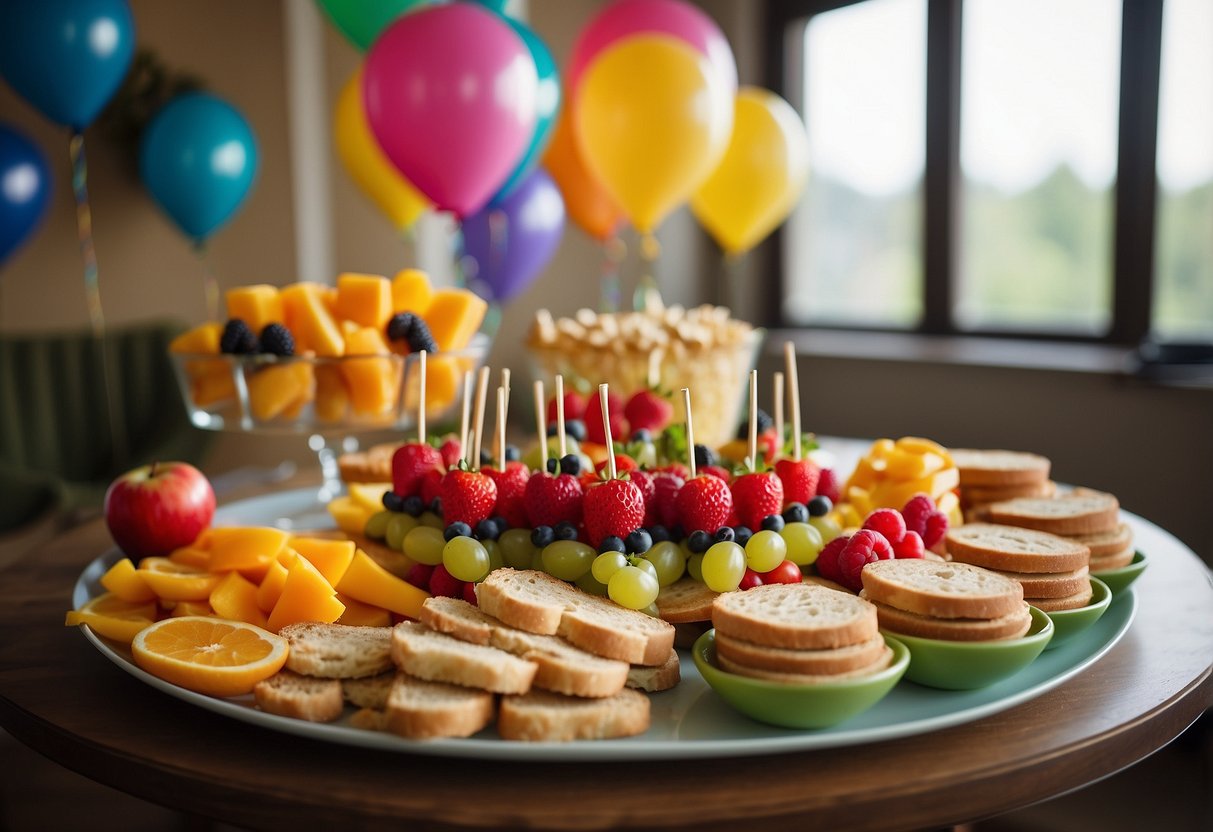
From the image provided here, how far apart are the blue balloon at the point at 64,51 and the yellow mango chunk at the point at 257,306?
5.70 ft

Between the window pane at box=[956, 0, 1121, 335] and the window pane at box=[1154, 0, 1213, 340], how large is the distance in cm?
15

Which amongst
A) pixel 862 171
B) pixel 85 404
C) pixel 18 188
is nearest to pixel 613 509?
pixel 18 188

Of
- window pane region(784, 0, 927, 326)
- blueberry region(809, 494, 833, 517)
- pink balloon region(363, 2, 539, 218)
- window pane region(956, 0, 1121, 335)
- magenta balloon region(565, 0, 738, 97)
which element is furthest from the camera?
window pane region(784, 0, 927, 326)

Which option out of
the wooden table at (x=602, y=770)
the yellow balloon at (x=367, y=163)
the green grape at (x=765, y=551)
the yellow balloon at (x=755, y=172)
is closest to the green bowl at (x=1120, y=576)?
the wooden table at (x=602, y=770)

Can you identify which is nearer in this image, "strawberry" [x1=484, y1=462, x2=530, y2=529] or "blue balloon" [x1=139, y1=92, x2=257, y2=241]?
"strawberry" [x1=484, y1=462, x2=530, y2=529]

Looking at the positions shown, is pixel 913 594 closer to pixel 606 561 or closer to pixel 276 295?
pixel 606 561

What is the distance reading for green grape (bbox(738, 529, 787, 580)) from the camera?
1.10 meters

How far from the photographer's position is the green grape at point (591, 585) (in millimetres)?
1106

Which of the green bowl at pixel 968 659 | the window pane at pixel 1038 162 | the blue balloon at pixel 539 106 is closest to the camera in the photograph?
the green bowl at pixel 968 659

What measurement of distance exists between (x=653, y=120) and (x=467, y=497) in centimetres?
170

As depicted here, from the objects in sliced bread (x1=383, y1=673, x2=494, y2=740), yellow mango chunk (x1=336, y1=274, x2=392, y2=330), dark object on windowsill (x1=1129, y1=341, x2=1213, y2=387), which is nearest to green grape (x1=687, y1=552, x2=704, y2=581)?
sliced bread (x1=383, y1=673, x2=494, y2=740)

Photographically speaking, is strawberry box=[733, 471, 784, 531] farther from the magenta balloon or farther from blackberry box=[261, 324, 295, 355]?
the magenta balloon

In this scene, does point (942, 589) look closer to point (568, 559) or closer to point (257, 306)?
point (568, 559)

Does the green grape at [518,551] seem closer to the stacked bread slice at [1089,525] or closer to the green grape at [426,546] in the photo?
the green grape at [426,546]
